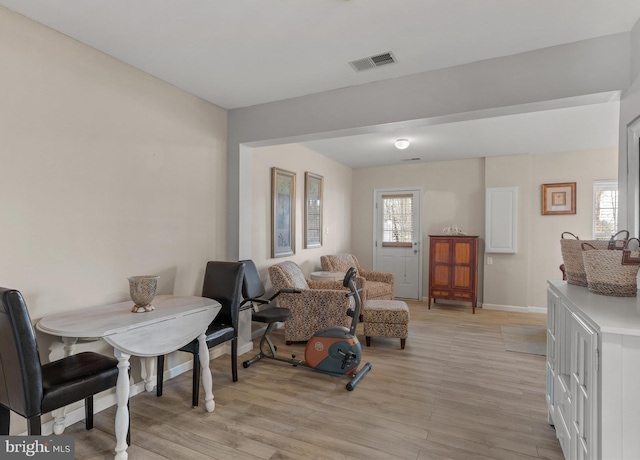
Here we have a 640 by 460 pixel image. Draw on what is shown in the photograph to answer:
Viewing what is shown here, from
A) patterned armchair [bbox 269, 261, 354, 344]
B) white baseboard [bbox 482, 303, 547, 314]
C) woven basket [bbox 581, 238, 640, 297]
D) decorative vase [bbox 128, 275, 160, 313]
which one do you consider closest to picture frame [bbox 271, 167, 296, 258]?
patterned armchair [bbox 269, 261, 354, 344]

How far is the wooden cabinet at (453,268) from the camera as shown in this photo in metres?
5.44

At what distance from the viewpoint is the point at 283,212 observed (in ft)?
14.9

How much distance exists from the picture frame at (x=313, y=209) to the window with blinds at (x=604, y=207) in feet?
14.0

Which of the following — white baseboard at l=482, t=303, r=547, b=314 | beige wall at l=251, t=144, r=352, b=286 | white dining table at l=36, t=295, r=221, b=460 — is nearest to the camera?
white dining table at l=36, t=295, r=221, b=460

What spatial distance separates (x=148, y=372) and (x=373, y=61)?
3053 millimetres

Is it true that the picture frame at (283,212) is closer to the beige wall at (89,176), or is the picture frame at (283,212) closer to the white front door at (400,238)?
the beige wall at (89,176)

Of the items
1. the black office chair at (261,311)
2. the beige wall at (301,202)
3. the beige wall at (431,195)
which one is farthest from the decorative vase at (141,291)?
the beige wall at (431,195)

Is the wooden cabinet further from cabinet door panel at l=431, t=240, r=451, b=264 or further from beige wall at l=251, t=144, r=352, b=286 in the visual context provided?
beige wall at l=251, t=144, r=352, b=286

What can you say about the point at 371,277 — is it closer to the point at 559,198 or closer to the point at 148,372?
the point at 559,198

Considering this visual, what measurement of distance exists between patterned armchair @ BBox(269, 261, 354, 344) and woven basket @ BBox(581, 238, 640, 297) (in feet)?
7.75

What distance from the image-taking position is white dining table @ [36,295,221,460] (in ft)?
5.99

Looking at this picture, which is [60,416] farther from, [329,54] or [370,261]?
[370,261]

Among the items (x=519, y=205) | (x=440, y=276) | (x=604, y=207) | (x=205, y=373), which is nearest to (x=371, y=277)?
(x=440, y=276)

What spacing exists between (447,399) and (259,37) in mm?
2960
